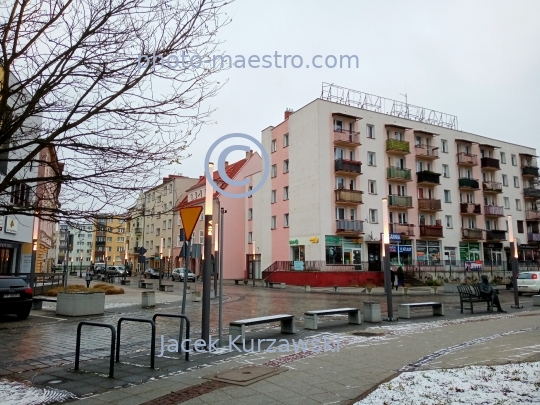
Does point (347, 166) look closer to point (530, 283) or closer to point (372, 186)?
point (372, 186)

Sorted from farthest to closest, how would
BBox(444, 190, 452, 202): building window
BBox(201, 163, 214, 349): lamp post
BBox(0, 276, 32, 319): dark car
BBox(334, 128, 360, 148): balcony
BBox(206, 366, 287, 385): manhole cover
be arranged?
1. BBox(444, 190, 452, 202): building window
2. BBox(334, 128, 360, 148): balcony
3. BBox(0, 276, 32, 319): dark car
4. BBox(201, 163, 214, 349): lamp post
5. BBox(206, 366, 287, 385): manhole cover

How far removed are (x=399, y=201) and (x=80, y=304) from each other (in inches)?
1373

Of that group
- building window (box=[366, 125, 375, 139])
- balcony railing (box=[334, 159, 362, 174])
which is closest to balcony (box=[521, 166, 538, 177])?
building window (box=[366, 125, 375, 139])

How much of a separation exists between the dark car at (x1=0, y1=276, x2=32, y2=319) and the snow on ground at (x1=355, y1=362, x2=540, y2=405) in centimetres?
1243

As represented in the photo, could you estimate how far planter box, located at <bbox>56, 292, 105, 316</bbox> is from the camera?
50.9 feet

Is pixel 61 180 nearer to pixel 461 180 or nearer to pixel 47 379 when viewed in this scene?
pixel 47 379

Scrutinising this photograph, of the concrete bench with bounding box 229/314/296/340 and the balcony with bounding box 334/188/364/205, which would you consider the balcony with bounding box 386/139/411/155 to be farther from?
the concrete bench with bounding box 229/314/296/340

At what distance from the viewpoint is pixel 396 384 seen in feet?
20.5

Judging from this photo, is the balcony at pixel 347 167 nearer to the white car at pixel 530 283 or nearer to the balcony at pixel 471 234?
the balcony at pixel 471 234

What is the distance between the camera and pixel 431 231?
45.9 metres

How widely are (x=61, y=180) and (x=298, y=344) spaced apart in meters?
6.07

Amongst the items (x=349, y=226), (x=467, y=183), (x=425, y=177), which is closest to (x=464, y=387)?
(x=349, y=226)

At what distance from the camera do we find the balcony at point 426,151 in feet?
156

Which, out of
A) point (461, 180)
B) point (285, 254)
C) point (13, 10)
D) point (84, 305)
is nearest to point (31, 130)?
point (13, 10)
